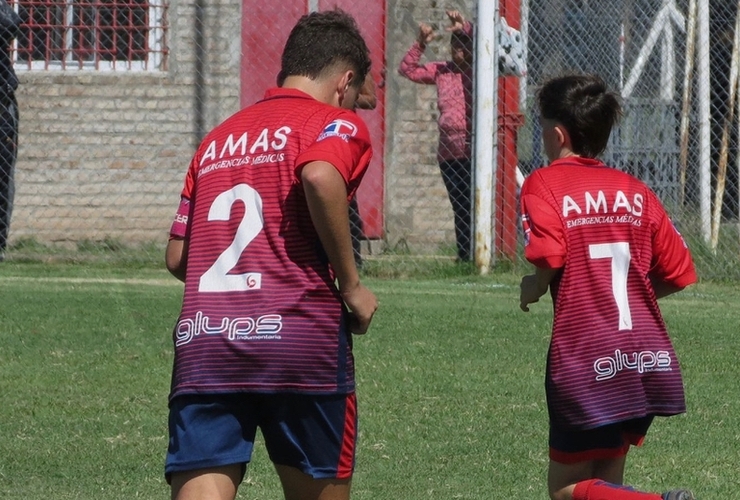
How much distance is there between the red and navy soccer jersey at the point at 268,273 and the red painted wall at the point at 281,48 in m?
9.01

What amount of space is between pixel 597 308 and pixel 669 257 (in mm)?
348

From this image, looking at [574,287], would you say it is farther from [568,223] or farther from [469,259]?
[469,259]

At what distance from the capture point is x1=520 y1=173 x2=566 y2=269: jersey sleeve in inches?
151

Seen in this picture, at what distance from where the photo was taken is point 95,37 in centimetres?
1242

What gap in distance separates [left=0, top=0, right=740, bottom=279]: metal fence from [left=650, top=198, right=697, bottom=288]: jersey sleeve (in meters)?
7.71

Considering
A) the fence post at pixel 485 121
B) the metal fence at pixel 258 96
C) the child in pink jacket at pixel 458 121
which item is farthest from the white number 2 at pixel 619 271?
the metal fence at pixel 258 96

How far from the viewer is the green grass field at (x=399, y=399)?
4.93m

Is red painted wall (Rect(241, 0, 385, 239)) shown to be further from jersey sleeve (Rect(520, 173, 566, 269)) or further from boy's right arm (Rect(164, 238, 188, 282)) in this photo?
boy's right arm (Rect(164, 238, 188, 282))

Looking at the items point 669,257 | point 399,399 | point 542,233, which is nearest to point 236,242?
point 542,233

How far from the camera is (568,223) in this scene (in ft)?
12.8

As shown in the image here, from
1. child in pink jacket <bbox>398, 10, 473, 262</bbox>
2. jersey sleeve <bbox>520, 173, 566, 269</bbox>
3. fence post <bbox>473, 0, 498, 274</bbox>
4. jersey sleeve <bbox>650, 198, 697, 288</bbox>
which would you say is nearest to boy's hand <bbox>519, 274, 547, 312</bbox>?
jersey sleeve <bbox>520, 173, 566, 269</bbox>

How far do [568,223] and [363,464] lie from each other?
1697 mm

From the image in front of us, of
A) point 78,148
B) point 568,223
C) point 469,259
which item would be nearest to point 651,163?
point 469,259

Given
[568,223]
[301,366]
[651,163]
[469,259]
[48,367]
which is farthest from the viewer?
[651,163]
